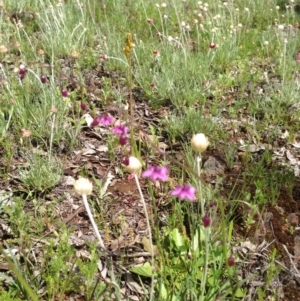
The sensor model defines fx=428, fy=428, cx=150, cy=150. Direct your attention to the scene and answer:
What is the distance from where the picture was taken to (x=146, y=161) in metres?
2.17

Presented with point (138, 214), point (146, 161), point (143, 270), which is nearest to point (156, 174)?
point (143, 270)

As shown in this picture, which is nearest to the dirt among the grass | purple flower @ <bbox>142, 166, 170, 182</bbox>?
the grass

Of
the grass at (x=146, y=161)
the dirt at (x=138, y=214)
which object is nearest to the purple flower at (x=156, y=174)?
the grass at (x=146, y=161)

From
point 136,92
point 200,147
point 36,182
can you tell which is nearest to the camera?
point 200,147

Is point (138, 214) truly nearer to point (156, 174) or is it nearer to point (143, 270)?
point (143, 270)

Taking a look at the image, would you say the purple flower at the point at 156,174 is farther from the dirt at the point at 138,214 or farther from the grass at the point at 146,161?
the dirt at the point at 138,214

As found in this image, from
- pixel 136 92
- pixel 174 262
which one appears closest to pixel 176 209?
pixel 174 262

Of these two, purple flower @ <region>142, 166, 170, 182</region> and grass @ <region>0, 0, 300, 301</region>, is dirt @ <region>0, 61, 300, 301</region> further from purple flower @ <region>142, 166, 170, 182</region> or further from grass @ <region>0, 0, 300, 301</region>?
purple flower @ <region>142, 166, 170, 182</region>

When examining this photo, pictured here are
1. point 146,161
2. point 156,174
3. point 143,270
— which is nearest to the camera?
point 156,174

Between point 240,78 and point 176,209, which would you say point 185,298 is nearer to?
point 176,209

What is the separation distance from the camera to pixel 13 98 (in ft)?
8.68

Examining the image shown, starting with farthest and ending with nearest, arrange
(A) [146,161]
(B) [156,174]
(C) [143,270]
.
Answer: (A) [146,161], (C) [143,270], (B) [156,174]

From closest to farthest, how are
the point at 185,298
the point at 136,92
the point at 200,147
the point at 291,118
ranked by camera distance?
the point at 200,147
the point at 185,298
the point at 291,118
the point at 136,92

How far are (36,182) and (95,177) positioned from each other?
0.36m
